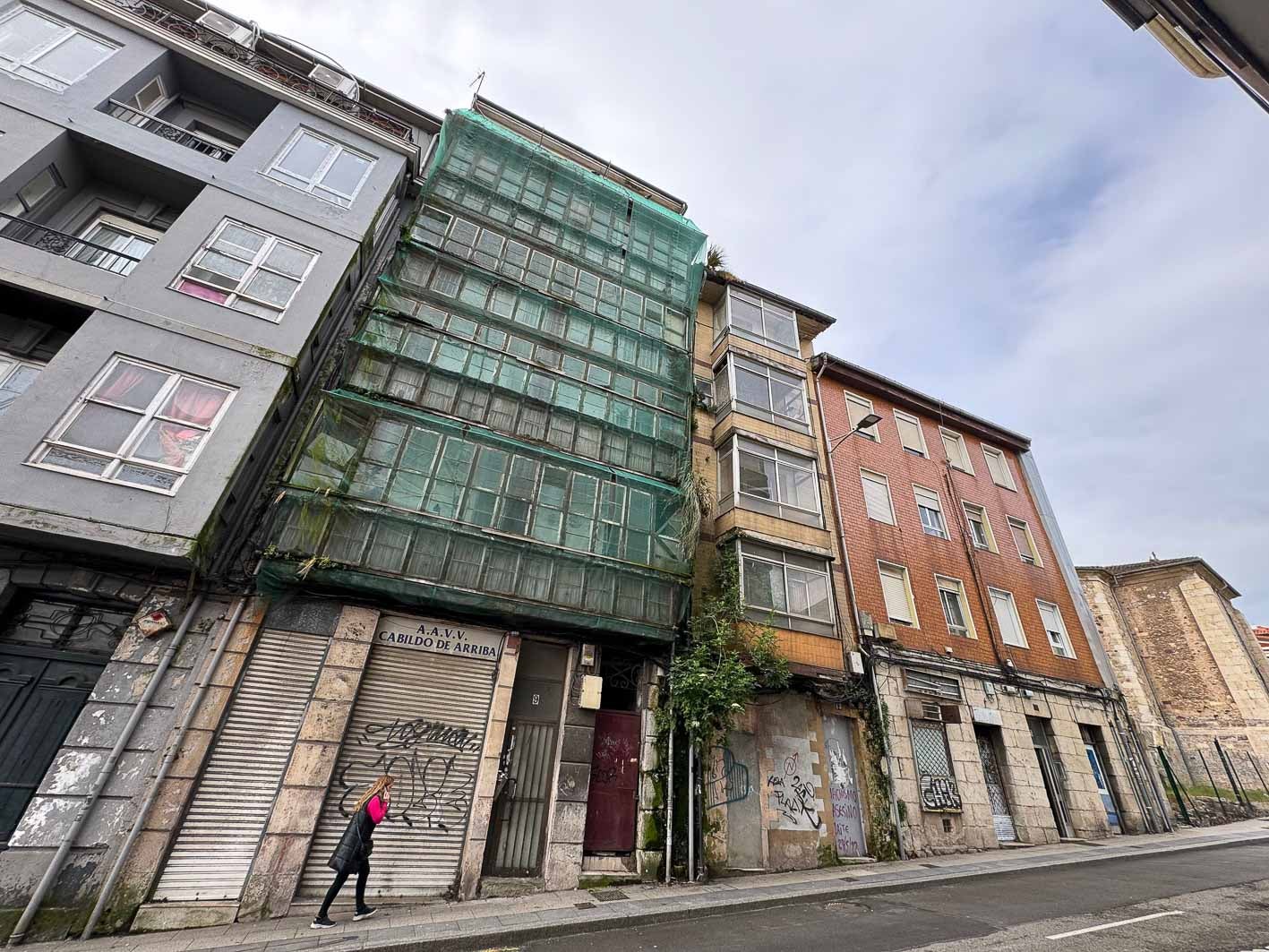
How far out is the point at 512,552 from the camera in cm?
1041

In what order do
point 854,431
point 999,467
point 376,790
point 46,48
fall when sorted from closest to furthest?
point 376,790, point 46,48, point 854,431, point 999,467

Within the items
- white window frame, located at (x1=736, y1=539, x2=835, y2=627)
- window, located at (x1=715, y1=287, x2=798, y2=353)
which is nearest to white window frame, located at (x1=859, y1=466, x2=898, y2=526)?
white window frame, located at (x1=736, y1=539, x2=835, y2=627)

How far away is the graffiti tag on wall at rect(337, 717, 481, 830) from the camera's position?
8438mm

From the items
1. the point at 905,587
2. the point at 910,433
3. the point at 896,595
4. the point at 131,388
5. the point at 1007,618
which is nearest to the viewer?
the point at 131,388

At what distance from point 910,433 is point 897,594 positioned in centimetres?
719

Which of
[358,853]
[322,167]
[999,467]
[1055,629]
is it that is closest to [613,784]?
[358,853]

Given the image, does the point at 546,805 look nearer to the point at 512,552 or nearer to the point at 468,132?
the point at 512,552

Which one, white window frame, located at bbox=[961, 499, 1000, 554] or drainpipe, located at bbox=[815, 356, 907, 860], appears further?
white window frame, located at bbox=[961, 499, 1000, 554]

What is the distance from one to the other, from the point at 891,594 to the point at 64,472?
18210 millimetres

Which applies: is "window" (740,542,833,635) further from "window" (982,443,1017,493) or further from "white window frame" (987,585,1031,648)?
"window" (982,443,1017,493)

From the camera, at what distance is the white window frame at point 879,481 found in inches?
652

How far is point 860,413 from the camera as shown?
18938 mm

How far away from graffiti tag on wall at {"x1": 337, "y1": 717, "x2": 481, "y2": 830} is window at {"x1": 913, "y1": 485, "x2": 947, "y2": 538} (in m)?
15.8

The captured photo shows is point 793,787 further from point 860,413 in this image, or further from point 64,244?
point 64,244
